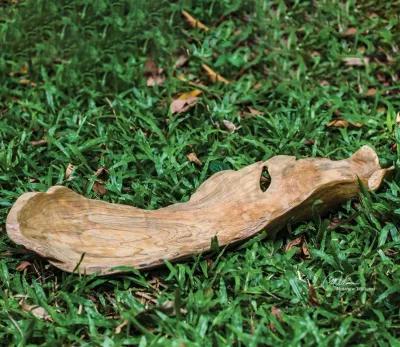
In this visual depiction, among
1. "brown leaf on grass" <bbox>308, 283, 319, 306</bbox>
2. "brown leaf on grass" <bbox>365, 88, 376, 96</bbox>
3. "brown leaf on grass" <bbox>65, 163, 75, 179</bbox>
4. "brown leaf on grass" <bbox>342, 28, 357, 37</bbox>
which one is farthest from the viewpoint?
"brown leaf on grass" <bbox>342, 28, 357, 37</bbox>

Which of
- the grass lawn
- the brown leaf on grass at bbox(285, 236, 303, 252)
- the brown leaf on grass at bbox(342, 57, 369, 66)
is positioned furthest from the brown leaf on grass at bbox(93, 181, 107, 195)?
the brown leaf on grass at bbox(342, 57, 369, 66)

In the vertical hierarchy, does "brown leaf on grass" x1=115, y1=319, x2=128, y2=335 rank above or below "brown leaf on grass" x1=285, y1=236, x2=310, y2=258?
above

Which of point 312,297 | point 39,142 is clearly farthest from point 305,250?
point 39,142

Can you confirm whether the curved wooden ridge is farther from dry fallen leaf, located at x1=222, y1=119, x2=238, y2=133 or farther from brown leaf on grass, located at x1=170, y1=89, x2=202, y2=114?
brown leaf on grass, located at x1=170, y1=89, x2=202, y2=114

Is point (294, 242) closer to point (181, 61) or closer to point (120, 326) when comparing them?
point (120, 326)

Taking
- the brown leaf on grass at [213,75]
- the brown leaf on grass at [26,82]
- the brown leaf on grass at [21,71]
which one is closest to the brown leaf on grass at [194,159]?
the brown leaf on grass at [213,75]

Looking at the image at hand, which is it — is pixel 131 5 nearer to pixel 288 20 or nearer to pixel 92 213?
pixel 288 20

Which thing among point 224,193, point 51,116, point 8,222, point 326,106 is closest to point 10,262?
point 8,222

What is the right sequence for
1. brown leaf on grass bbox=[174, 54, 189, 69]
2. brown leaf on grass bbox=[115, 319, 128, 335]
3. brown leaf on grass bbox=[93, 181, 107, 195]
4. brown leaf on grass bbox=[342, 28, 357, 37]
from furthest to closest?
1. brown leaf on grass bbox=[342, 28, 357, 37]
2. brown leaf on grass bbox=[174, 54, 189, 69]
3. brown leaf on grass bbox=[93, 181, 107, 195]
4. brown leaf on grass bbox=[115, 319, 128, 335]
